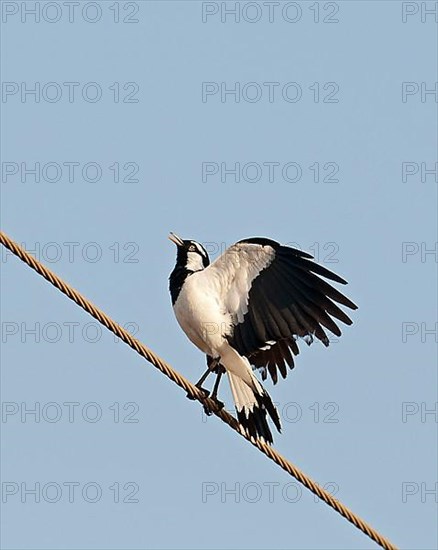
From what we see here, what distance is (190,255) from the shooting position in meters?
13.9

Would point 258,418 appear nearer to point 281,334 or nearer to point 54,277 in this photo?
point 281,334

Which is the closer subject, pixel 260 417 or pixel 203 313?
pixel 260 417

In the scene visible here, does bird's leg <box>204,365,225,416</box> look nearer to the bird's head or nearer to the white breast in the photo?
the white breast

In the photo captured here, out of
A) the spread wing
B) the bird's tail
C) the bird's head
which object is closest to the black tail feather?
the bird's tail

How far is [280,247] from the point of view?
13133 millimetres

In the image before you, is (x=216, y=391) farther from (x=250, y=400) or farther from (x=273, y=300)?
(x=273, y=300)

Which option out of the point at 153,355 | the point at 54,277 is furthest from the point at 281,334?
the point at 54,277

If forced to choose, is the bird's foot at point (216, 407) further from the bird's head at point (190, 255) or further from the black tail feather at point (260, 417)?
the bird's head at point (190, 255)

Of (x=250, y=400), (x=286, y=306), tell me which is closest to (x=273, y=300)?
(x=286, y=306)

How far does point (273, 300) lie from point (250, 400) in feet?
2.72

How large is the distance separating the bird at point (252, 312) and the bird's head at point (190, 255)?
0.13 meters

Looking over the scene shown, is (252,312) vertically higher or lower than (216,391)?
higher

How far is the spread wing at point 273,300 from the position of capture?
41.5 feet

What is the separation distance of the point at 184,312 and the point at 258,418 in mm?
1096
